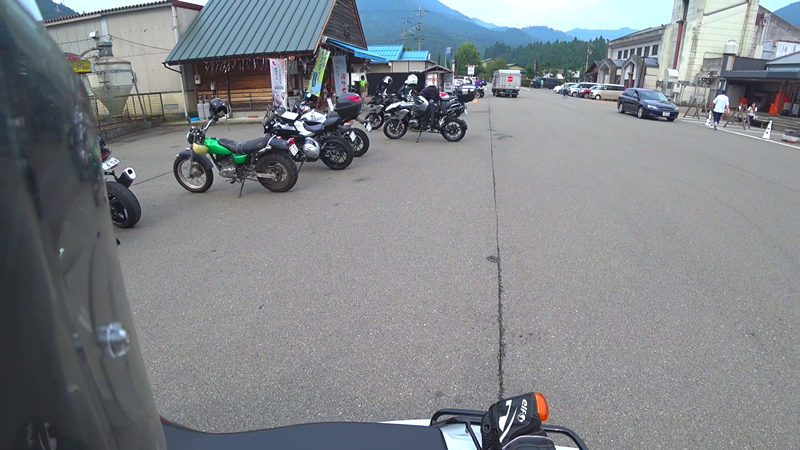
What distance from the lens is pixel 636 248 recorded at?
17.3ft

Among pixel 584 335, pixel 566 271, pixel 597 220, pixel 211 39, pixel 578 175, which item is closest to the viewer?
pixel 584 335

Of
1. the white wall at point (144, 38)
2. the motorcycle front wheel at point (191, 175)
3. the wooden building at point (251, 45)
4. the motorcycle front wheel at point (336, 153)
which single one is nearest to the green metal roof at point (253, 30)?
the wooden building at point (251, 45)

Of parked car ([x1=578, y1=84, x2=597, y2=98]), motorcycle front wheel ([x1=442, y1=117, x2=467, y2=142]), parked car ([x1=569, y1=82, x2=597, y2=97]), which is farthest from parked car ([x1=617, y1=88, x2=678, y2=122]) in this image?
parked car ([x1=569, y1=82, x2=597, y2=97])

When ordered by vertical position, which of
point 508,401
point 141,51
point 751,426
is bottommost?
point 751,426

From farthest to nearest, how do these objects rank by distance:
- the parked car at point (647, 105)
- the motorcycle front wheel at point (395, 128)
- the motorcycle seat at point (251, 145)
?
the parked car at point (647, 105)
the motorcycle front wheel at point (395, 128)
the motorcycle seat at point (251, 145)

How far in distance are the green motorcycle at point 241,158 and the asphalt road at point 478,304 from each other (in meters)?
0.30

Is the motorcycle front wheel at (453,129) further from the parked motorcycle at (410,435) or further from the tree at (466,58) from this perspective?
the tree at (466,58)

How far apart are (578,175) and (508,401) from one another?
7.87m

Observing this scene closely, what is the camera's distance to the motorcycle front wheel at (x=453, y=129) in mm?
12914

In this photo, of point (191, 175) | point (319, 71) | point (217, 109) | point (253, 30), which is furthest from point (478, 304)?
point (253, 30)

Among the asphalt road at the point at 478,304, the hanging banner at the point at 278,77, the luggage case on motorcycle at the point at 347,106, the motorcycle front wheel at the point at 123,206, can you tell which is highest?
the hanging banner at the point at 278,77

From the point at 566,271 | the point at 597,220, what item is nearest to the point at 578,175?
the point at 597,220

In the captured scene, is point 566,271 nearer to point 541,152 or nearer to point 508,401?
point 508,401

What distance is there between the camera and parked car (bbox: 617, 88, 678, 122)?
21.8 meters
